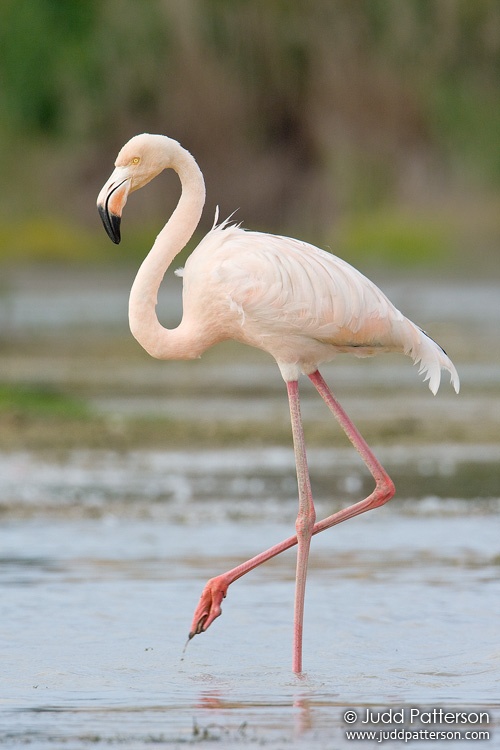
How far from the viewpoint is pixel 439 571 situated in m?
8.04

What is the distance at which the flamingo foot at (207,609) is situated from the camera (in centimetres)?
655

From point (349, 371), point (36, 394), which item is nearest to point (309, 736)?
point (36, 394)

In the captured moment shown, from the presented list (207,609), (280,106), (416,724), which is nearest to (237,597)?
(207,609)

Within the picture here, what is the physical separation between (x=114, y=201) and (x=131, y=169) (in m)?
0.17

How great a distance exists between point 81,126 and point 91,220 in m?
3.12

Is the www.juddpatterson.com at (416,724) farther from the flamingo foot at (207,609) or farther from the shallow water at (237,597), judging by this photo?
the flamingo foot at (207,609)

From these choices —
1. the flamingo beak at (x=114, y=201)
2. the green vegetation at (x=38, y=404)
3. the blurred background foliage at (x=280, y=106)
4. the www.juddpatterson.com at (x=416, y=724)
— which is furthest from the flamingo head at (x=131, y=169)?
the blurred background foliage at (x=280, y=106)

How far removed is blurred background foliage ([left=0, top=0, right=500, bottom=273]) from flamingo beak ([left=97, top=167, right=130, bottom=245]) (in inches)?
1104

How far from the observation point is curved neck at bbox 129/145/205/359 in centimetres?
687

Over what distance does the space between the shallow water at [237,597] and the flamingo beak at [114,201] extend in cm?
167

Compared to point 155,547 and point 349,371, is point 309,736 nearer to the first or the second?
point 155,547

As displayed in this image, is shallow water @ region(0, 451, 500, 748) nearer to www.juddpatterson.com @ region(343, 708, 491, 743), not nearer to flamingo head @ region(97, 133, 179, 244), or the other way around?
www.juddpatterson.com @ region(343, 708, 491, 743)

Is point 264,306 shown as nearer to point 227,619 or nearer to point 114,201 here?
point 114,201

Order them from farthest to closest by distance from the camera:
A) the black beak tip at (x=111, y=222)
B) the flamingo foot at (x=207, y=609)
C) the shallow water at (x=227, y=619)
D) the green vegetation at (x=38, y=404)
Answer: the green vegetation at (x=38, y=404)
the black beak tip at (x=111, y=222)
the flamingo foot at (x=207, y=609)
the shallow water at (x=227, y=619)
